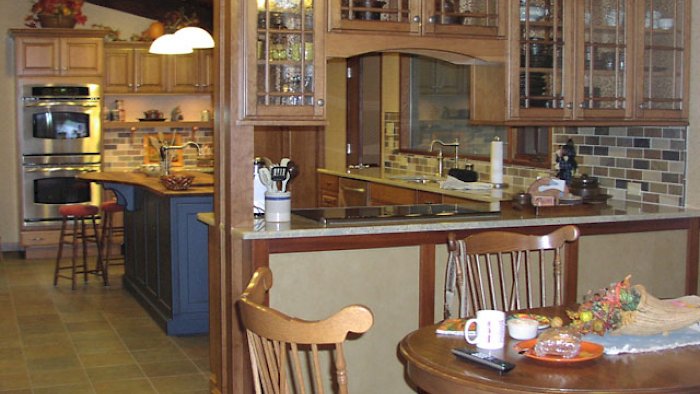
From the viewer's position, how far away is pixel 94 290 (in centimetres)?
768

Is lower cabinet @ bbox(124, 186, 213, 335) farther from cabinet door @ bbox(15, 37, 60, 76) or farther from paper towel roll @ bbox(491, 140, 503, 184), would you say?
cabinet door @ bbox(15, 37, 60, 76)

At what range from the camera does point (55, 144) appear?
9.27 m

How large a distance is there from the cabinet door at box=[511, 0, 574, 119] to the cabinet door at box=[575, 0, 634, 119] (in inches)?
2.6

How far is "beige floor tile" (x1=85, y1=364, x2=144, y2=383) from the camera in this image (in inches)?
202

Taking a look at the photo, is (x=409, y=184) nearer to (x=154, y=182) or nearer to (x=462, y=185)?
(x=462, y=185)

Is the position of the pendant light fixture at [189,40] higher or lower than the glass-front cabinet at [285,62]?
higher

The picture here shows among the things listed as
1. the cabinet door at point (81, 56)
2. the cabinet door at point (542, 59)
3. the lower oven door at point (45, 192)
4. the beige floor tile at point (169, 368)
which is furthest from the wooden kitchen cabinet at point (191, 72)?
the cabinet door at point (542, 59)

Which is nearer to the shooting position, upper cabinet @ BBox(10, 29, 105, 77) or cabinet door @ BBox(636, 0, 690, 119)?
cabinet door @ BBox(636, 0, 690, 119)

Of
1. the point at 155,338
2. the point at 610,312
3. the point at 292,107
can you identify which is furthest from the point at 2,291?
the point at 610,312

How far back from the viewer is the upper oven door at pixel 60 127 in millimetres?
9180

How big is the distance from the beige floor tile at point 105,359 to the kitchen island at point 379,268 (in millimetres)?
1011

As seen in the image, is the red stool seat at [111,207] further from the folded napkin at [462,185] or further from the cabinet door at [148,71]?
the folded napkin at [462,185]

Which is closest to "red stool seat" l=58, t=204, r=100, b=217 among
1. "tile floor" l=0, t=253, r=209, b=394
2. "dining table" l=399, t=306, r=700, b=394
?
"tile floor" l=0, t=253, r=209, b=394

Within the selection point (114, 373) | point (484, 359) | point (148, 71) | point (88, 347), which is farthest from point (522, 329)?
point (148, 71)
